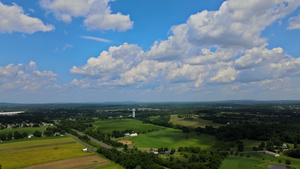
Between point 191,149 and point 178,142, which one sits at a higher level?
point 191,149

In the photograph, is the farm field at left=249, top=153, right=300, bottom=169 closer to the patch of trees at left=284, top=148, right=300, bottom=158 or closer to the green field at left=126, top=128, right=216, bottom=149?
the patch of trees at left=284, top=148, right=300, bottom=158

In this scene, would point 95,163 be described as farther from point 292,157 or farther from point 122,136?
point 292,157

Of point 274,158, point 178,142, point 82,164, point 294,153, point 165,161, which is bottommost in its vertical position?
→ point 178,142

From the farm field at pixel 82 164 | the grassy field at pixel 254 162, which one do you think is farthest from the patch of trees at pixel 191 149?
the farm field at pixel 82 164

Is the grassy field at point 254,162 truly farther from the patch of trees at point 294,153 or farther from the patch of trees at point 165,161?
the patch of trees at point 165,161

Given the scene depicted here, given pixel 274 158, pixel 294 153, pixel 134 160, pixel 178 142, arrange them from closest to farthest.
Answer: pixel 134 160 → pixel 274 158 → pixel 294 153 → pixel 178 142

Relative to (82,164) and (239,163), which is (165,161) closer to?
(239,163)

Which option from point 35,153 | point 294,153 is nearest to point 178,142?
point 294,153
